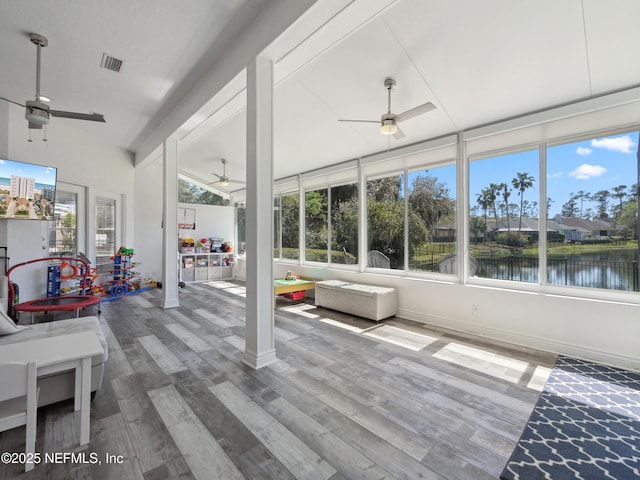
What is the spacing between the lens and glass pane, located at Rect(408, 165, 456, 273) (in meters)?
4.55

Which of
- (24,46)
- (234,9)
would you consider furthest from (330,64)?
(24,46)

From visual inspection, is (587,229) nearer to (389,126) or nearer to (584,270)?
(584,270)

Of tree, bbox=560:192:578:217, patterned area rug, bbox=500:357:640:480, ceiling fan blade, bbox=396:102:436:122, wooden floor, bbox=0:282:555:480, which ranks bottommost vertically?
patterned area rug, bbox=500:357:640:480

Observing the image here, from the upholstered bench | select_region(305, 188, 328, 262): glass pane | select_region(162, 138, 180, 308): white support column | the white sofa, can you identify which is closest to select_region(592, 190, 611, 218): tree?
the upholstered bench

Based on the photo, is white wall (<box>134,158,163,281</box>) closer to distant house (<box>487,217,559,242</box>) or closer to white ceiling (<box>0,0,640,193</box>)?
white ceiling (<box>0,0,640,193</box>)

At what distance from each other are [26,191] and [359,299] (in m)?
5.54

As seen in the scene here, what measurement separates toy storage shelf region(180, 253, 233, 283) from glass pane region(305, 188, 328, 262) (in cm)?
315

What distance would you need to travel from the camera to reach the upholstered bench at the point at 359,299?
4.59m

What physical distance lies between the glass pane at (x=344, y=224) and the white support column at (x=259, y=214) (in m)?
3.22

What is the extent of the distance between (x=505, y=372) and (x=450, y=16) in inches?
137

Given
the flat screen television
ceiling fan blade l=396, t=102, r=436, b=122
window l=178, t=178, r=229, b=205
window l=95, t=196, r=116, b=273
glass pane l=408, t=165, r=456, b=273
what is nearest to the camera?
ceiling fan blade l=396, t=102, r=436, b=122

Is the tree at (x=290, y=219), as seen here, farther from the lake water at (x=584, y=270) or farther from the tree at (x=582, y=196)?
the tree at (x=582, y=196)

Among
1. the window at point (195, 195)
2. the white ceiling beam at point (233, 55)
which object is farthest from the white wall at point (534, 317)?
A: the window at point (195, 195)

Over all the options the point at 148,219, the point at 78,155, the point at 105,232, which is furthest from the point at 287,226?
the point at 78,155
